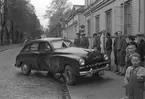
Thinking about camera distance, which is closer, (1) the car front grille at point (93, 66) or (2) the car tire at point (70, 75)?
(1) the car front grille at point (93, 66)

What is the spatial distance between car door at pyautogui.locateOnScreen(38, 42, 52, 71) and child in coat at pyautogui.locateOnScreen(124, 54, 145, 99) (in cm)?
550

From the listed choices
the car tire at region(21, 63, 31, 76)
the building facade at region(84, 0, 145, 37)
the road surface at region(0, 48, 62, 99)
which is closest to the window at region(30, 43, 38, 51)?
the car tire at region(21, 63, 31, 76)

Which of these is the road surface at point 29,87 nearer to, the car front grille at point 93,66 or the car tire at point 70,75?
the car tire at point 70,75

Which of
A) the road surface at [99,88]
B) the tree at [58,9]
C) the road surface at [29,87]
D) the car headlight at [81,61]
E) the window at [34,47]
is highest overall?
the tree at [58,9]

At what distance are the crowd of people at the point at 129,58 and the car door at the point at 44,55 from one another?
9.52 feet

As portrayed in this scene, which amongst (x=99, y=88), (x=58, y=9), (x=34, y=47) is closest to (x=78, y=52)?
(x=99, y=88)

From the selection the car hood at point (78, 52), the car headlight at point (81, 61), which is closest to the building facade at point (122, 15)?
the car hood at point (78, 52)

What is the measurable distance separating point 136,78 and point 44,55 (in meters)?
5.99

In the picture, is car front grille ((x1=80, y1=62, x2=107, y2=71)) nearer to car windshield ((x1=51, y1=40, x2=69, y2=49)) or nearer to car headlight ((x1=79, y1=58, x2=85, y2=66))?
car headlight ((x1=79, y1=58, x2=85, y2=66))

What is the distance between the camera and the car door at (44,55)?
394 inches

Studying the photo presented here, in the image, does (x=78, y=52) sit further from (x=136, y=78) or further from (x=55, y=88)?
(x=136, y=78)

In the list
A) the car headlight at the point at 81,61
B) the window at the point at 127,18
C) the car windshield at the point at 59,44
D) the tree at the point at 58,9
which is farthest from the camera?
the tree at the point at 58,9

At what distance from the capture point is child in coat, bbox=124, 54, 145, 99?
4641 mm

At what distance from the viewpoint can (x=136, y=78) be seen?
4.68 m
